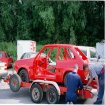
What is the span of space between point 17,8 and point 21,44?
9878 mm

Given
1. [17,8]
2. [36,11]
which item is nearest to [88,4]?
[36,11]

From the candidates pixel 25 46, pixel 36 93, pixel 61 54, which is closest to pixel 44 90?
pixel 36 93

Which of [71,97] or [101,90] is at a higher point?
[101,90]

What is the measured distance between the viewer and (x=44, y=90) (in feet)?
41.8

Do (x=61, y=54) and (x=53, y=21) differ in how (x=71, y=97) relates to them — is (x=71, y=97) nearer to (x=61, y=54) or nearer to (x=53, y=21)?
(x=61, y=54)

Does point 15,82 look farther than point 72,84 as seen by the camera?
Yes

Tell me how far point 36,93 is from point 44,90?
1.06ft

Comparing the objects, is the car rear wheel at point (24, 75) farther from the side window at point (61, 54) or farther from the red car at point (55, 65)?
the side window at point (61, 54)

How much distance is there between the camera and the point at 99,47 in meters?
23.8

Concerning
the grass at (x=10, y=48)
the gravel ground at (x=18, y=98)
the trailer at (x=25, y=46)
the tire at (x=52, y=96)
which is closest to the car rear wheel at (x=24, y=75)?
the gravel ground at (x=18, y=98)

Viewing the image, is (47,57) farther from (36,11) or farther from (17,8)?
(17,8)

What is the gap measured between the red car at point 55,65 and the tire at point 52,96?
0.50 meters

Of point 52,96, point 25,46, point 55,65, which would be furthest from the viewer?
point 25,46

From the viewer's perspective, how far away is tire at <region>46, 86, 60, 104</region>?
12.1 m
